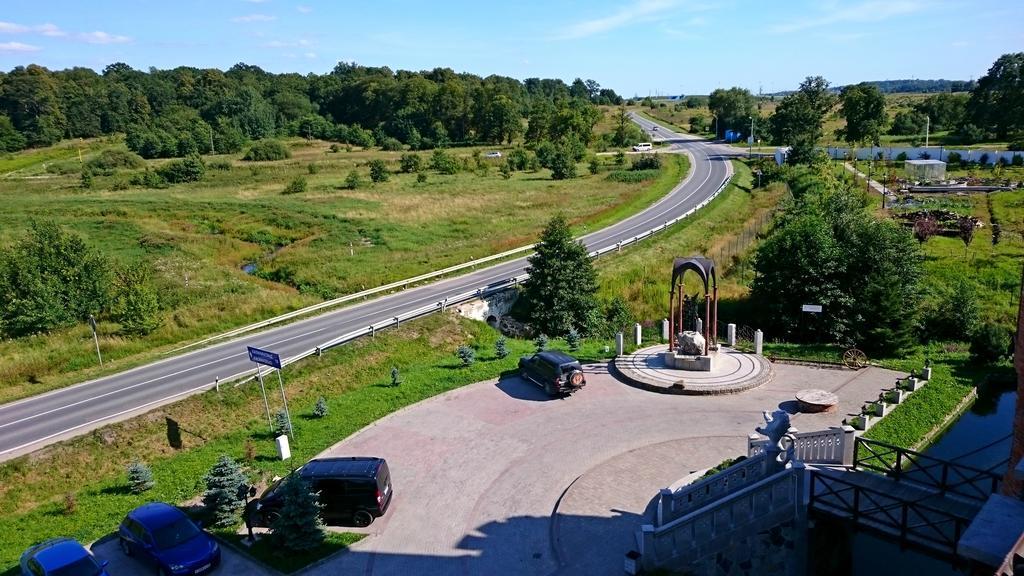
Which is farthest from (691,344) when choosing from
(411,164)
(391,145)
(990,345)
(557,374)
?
(391,145)

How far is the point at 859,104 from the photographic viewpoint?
84.2 meters

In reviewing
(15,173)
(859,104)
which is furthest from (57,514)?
(15,173)

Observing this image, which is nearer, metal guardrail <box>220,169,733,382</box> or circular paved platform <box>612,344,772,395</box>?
circular paved platform <box>612,344,772,395</box>

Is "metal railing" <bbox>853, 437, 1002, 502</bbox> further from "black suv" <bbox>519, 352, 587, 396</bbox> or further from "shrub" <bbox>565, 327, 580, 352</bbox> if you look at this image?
"shrub" <bbox>565, 327, 580, 352</bbox>

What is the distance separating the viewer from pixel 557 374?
2366 centimetres

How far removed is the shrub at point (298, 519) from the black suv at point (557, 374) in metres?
10.6

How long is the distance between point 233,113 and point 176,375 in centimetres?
12108

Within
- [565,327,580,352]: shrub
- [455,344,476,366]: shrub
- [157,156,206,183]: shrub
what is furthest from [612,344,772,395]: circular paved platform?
[157,156,206,183]: shrub

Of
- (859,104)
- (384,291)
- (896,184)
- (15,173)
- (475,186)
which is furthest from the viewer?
(15,173)

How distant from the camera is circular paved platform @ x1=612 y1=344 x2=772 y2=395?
23891 mm

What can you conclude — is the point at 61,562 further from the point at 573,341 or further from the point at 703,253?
the point at 703,253

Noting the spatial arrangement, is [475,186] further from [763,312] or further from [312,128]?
[312,128]

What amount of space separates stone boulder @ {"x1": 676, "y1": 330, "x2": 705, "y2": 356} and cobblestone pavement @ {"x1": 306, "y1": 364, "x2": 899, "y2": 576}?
253 cm

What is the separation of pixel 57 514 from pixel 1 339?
68.4ft
